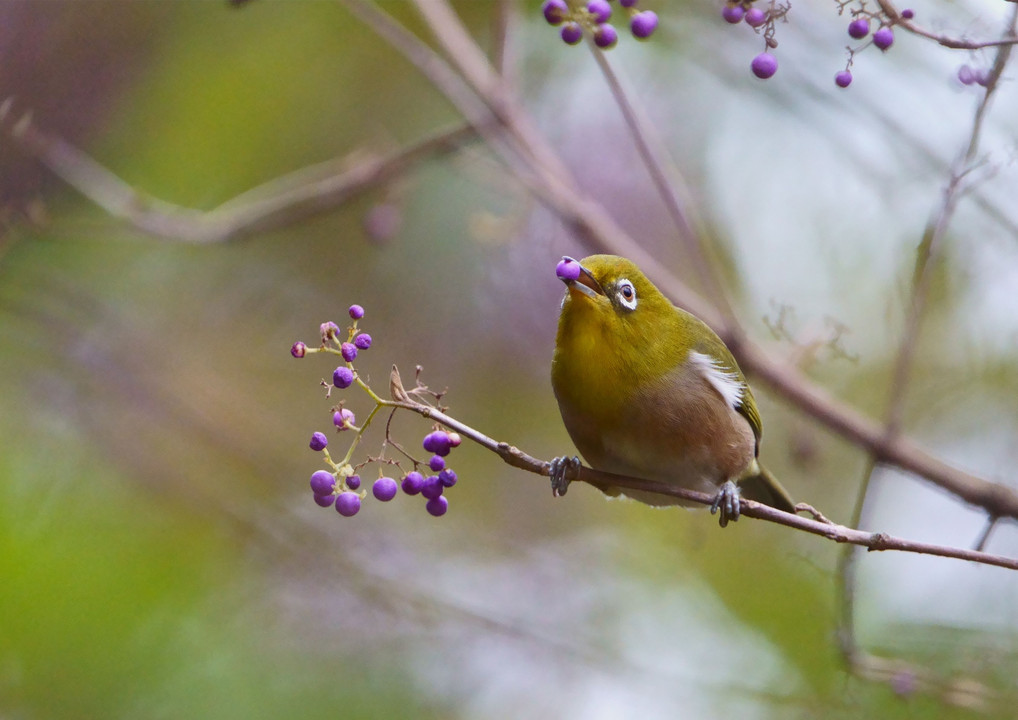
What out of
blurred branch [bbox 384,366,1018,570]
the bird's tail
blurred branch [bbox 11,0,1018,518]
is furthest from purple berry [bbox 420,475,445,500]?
the bird's tail

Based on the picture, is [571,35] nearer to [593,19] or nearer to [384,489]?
[593,19]

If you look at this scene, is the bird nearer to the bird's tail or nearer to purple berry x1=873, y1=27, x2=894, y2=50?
the bird's tail

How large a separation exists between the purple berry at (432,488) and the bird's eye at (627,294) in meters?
1.05

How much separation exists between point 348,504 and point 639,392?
4.15 ft

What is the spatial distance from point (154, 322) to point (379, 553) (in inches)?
68.8

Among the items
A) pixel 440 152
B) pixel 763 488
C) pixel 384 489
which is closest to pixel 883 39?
pixel 384 489

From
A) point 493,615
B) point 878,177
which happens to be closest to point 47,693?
point 493,615

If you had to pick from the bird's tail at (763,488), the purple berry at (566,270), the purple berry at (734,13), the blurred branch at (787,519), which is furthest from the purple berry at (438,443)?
A: the bird's tail at (763,488)

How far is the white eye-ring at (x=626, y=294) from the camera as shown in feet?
10.9

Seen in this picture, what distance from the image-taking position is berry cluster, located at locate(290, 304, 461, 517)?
2.31 meters

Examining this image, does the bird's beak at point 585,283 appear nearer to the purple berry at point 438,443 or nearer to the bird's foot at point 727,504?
the purple berry at point 438,443

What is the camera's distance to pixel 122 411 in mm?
4875

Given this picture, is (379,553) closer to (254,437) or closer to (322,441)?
(254,437)

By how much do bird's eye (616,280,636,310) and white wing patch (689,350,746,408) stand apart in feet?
1.26
